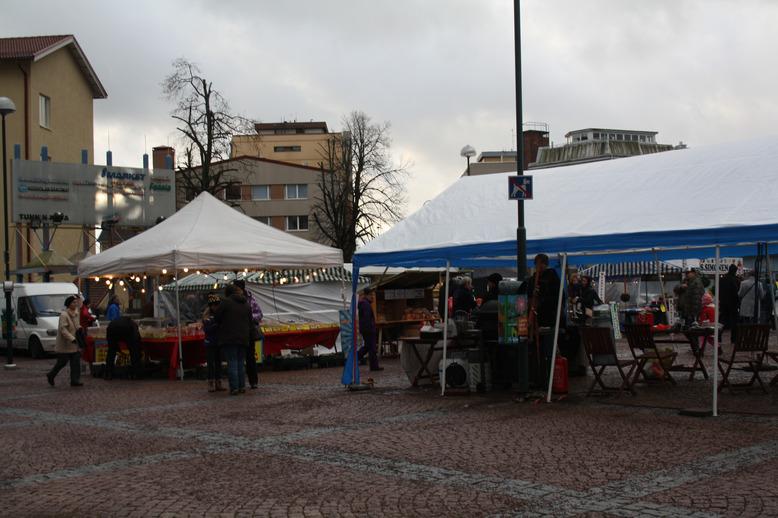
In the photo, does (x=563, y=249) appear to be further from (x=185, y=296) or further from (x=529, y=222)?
(x=185, y=296)

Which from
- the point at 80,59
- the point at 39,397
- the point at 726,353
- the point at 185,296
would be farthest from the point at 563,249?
the point at 80,59

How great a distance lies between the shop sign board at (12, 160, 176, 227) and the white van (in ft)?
20.4

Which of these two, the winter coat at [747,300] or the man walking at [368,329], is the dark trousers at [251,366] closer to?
the man walking at [368,329]

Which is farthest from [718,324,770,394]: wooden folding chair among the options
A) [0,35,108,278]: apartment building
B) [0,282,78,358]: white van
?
[0,35,108,278]: apartment building

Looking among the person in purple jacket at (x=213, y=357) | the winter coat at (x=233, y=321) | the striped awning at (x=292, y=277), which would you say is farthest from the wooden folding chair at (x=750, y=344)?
the striped awning at (x=292, y=277)

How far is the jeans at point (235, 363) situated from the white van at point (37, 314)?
14.6 meters

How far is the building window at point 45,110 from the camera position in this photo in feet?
142

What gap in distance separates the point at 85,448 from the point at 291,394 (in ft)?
16.9

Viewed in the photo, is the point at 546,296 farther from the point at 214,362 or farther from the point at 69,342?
the point at 69,342

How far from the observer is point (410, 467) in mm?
8445

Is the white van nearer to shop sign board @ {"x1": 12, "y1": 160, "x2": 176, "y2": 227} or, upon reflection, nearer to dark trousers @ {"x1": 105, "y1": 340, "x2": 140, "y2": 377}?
shop sign board @ {"x1": 12, "y1": 160, "x2": 176, "y2": 227}

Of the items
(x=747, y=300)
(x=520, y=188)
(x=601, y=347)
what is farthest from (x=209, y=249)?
(x=747, y=300)

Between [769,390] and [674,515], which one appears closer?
[674,515]

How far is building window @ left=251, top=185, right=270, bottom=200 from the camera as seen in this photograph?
80.3 meters
